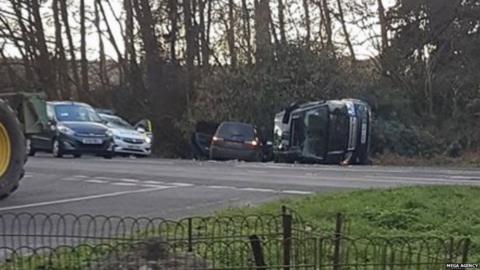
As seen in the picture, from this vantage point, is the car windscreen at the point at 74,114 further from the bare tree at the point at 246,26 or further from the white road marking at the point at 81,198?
the white road marking at the point at 81,198

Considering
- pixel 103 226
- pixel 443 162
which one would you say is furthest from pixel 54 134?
pixel 103 226

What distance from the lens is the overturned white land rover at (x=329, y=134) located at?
31875mm

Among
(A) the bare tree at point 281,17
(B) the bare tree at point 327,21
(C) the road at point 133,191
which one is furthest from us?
(A) the bare tree at point 281,17

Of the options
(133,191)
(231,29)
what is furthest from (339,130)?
(133,191)

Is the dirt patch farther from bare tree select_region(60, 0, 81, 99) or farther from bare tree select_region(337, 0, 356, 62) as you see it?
bare tree select_region(60, 0, 81, 99)

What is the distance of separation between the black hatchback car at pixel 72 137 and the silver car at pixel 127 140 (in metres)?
2.20

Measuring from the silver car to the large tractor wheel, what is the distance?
63.8 feet

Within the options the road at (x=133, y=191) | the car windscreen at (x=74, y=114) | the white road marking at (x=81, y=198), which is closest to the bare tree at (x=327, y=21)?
the car windscreen at (x=74, y=114)

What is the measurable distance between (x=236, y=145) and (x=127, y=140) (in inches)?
151

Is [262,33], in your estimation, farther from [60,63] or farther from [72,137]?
[72,137]

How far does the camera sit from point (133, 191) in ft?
51.0

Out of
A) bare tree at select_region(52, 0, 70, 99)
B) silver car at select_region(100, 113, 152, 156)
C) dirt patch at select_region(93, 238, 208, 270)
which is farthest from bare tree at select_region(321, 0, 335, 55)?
dirt patch at select_region(93, 238, 208, 270)

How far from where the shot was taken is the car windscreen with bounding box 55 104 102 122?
31.0m

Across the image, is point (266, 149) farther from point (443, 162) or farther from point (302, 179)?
point (302, 179)
